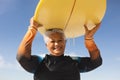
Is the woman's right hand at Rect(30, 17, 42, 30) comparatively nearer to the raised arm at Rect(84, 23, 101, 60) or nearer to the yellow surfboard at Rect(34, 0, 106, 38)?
the yellow surfboard at Rect(34, 0, 106, 38)

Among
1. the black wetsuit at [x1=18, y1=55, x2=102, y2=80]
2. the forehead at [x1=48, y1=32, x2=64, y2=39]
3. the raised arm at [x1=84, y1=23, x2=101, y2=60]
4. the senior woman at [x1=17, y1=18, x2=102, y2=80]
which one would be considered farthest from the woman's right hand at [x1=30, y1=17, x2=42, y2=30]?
the raised arm at [x1=84, y1=23, x2=101, y2=60]

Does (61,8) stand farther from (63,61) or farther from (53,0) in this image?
(63,61)

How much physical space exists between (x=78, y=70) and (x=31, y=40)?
0.87m

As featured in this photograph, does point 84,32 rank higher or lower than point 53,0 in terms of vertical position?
lower

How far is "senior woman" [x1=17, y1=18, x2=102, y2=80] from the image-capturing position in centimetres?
601

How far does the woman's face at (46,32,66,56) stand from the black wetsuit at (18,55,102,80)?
84 mm

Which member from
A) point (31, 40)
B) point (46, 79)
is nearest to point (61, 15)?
point (31, 40)

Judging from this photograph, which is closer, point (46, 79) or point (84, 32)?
point (46, 79)

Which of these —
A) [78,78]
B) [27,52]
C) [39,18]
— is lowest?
[78,78]

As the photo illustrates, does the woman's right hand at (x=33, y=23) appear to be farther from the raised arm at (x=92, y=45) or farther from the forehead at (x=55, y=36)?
the raised arm at (x=92, y=45)

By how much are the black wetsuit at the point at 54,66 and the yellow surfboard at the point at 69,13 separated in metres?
0.51

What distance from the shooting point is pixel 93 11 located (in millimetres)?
6078

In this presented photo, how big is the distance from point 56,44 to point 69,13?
1.65ft

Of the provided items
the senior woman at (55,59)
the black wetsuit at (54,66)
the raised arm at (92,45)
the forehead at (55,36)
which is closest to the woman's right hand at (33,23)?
the senior woman at (55,59)
